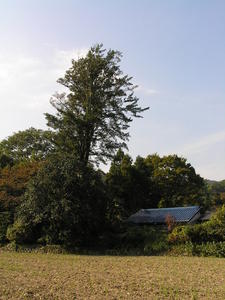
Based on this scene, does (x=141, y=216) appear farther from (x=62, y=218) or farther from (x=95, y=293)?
(x=95, y=293)

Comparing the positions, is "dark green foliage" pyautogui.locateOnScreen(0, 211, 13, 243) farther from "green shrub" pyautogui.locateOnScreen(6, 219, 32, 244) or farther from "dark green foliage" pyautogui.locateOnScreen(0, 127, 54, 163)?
"dark green foliage" pyautogui.locateOnScreen(0, 127, 54, 163)

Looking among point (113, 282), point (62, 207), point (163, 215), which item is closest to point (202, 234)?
point (163, 215)

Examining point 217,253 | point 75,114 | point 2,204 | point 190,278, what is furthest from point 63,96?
point 190,278

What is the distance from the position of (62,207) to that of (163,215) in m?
9.57

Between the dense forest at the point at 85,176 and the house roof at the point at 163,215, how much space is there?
49.7 inches

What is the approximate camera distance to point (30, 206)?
19.7 metres

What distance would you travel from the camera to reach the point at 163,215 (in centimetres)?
2570

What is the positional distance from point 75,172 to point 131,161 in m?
16.7

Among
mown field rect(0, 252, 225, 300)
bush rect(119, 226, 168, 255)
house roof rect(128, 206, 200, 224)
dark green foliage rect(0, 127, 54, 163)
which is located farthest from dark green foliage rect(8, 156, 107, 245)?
dark green foliage rect(0, 127, 54, 163)

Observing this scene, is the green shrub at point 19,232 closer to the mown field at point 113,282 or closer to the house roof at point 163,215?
the mown field at point 113,282

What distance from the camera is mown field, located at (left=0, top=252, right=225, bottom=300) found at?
7598 mm

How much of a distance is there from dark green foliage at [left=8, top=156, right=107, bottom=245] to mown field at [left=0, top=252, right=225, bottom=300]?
678 cm

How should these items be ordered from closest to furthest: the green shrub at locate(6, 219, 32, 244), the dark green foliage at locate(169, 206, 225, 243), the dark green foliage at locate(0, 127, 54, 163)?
1. the dark green foliage at locate(169, 206, 225, 243)
2. the green shrub at locate(6, 219, 32, 244)
3. the dark green foliage at locate(0, 127, 54, 163)

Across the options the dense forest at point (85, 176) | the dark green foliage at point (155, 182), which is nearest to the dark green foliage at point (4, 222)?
the dense forest at point (85, 176)
